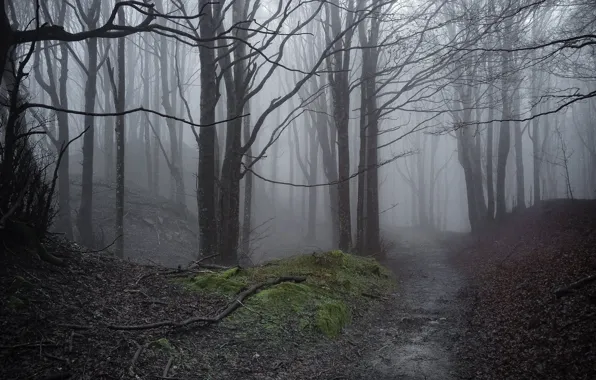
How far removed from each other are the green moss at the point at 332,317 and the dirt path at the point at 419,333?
0.52 meters

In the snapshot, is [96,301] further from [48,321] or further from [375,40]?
[375,40]

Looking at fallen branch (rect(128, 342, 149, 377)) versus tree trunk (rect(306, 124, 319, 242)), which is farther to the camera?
tree trunk (rect(306, 124, 319, 242))

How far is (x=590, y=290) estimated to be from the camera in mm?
5793

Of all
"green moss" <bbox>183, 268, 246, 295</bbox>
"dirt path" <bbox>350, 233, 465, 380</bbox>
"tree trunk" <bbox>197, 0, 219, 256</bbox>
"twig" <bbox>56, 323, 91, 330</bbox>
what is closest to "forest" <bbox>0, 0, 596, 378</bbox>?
"tree trunk" <bbox>197, 0, 219, 256</bbox>

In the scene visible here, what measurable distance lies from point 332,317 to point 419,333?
1.43 m

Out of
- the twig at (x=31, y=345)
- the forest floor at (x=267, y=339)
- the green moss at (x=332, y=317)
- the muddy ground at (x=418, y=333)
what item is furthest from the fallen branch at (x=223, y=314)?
the muddy ground at (x=418, y=333)

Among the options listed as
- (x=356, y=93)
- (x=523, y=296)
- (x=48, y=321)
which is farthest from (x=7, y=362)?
(x=356, y=93)

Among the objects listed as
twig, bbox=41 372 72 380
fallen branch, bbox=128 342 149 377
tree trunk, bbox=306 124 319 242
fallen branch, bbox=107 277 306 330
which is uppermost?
tree trunk, bbox=306 124 319 242

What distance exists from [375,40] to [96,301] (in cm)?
1256

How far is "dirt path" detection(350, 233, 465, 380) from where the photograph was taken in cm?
548

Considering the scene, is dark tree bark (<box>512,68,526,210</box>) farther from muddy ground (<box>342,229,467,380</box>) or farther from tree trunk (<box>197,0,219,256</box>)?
tree trunk (<box>197,0,219,256</box>)

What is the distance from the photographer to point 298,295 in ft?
22.9

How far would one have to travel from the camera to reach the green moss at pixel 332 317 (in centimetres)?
643

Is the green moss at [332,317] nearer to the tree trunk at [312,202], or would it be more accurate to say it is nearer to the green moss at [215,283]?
the green moss at [215,283]
